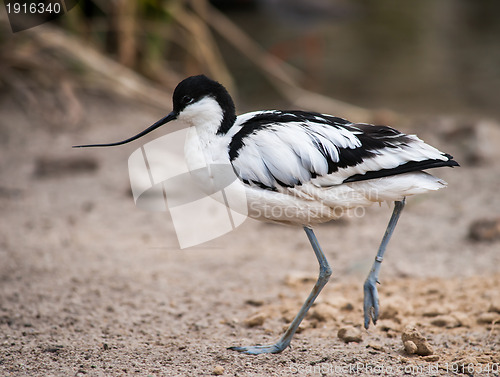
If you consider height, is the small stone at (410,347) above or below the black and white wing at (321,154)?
below

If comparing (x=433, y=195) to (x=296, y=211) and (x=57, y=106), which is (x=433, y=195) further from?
(x=57, y=106)

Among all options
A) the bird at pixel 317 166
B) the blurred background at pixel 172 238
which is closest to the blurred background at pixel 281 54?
the blurred background at pixel 172 238

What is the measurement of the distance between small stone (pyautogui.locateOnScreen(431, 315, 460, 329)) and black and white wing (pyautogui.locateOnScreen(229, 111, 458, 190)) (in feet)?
3.27

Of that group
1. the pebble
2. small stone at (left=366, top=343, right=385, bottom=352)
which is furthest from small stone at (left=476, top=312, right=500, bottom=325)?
small stone at (left=366, top=343, right=385, bottom=352)

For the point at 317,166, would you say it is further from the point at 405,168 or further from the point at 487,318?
the point at 487,318

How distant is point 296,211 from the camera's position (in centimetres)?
284

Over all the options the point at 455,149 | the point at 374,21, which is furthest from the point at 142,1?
the point at 374,21

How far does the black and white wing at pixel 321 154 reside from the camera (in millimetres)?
2764

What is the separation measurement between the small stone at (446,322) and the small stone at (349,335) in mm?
492

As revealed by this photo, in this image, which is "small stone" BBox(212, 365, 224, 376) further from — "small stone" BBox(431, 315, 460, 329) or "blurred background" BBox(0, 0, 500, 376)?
"small stone" BBox(431, 315, 460, 329)

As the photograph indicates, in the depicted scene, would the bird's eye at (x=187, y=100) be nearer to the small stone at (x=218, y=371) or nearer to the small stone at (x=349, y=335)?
the small stone at (x=218, y=371)

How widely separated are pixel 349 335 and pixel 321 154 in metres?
0.92

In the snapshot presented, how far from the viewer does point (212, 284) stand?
4.01m

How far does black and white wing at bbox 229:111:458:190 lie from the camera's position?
109 inches
